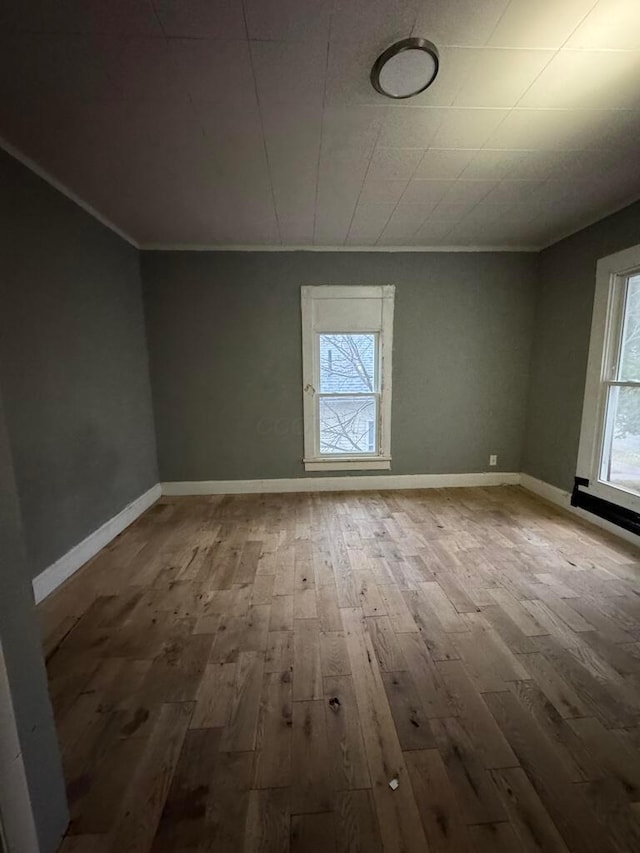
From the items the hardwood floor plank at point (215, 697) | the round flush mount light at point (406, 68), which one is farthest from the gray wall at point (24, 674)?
the round flush mount light at point (406, 68)

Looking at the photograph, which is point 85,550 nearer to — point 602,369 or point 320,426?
point 320,426

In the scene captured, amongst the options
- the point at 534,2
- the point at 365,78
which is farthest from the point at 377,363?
the point at 534,2

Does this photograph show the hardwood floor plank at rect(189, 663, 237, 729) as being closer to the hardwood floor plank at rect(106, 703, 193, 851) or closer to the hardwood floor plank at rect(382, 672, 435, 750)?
the hardwood floor plank at rect(106, 703, 193, 851)

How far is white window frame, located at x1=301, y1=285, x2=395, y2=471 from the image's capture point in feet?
11.7

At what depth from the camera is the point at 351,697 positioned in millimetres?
1384

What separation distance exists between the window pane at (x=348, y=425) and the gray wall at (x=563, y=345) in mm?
1718

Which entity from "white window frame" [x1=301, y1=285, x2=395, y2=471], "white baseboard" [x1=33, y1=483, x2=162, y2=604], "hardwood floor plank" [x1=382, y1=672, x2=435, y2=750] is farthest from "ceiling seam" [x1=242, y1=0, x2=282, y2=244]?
"hardwood floor plank" [x1=382, y1=672, x2=435, y2=750]

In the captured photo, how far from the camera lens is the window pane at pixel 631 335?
2.65m

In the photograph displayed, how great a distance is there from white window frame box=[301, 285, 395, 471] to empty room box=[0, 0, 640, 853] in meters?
0.03

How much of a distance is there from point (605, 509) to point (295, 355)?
10.1ft

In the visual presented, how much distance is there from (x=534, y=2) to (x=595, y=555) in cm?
295

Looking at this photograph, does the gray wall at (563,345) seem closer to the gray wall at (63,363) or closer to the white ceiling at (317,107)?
the white ceiling at (317,107)

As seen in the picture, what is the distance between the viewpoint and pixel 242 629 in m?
1.77

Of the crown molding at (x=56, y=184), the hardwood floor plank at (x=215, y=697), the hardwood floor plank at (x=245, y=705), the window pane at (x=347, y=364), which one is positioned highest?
the crown molding at (x=56, y=184)
